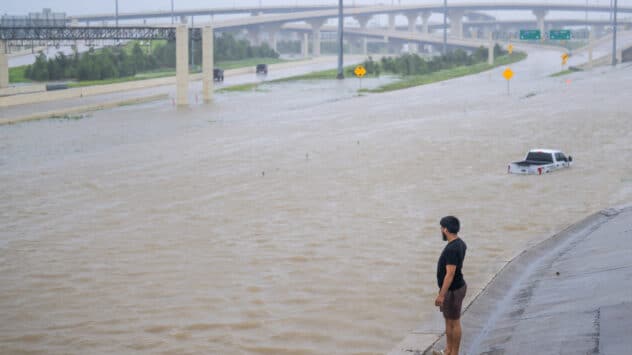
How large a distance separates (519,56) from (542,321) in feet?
367

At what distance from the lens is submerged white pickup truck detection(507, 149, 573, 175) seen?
27.3 meters

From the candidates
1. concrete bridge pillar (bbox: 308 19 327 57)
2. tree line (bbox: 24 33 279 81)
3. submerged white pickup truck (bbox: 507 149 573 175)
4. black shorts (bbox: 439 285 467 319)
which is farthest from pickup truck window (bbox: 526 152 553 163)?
concrete bridge pillar (bbox: 308 19 327 57)

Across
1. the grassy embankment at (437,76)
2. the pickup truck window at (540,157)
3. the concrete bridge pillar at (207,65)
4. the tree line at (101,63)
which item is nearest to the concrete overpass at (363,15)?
the tree line at (101,63)

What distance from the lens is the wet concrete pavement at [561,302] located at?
37.1 feet

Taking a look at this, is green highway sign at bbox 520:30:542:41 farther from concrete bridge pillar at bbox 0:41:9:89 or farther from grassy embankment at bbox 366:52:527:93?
concrete bridge pillar at bbox 0:41:9:89

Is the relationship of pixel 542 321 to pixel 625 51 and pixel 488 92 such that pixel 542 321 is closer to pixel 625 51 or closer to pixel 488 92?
pixel 488 92

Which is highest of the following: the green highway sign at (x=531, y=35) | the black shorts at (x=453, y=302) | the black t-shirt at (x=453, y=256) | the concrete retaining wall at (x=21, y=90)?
the green highway sign at (x=531, y=35)

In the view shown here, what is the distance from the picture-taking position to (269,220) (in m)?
21.8

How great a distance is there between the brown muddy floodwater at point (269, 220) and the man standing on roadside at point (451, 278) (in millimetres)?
1885

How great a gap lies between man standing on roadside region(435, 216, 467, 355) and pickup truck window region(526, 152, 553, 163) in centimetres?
1790

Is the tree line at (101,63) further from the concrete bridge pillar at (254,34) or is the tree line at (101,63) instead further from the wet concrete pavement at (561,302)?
the wet concrete pavement at (561,302)

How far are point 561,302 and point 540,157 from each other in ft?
49.5

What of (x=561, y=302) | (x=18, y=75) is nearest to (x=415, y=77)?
(x=18, y=75)

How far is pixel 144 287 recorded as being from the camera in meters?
15.8
